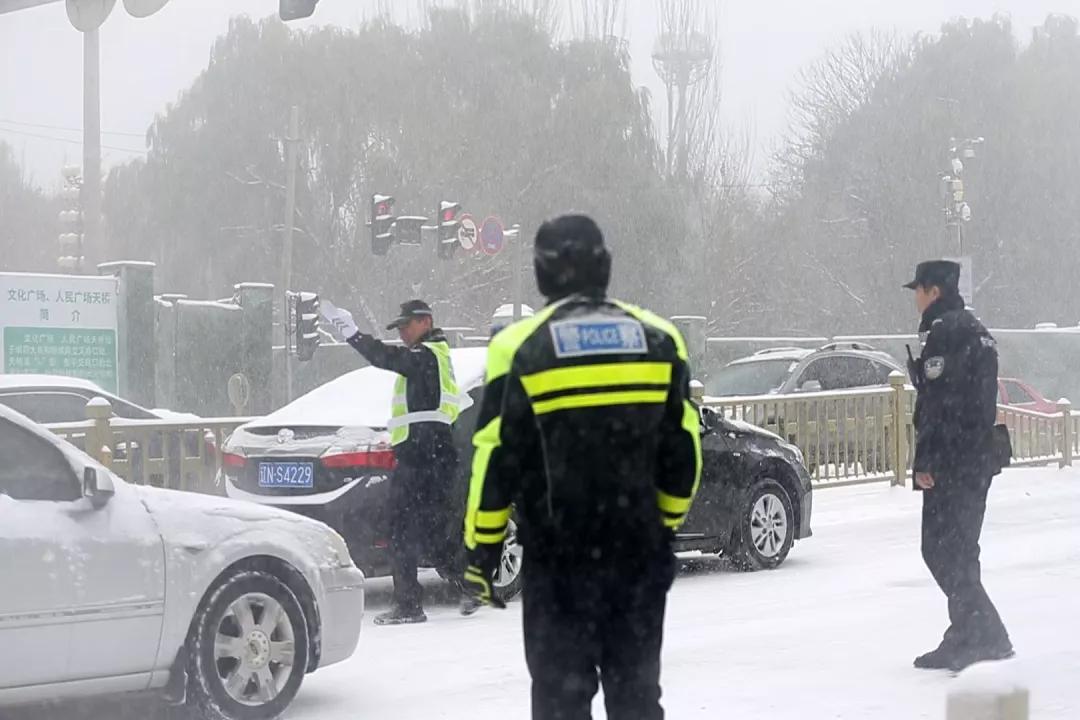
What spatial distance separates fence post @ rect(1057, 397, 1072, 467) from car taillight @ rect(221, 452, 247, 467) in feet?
47.3

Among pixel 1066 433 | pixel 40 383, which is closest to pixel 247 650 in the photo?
pixel 40 383

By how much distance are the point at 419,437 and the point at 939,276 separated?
3.22m

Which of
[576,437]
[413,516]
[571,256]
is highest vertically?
[571,256]

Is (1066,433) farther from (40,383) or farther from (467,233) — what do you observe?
(40,383)

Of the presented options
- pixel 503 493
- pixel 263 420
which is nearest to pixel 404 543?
pixel 263 420

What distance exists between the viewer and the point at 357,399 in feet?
34.6

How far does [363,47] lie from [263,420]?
36.4 m

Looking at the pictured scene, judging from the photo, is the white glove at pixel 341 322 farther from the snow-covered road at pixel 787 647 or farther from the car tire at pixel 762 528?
the car tire at pixel 762 528

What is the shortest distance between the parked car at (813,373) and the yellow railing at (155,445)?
1009cm

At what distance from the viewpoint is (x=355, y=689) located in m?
7.74

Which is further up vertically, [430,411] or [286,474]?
[430,411]

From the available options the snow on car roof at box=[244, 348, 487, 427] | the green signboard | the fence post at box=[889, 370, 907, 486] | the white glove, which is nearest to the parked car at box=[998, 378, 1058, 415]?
the fence post at box=[889, 370, 907, 486]

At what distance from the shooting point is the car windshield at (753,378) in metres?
22.7

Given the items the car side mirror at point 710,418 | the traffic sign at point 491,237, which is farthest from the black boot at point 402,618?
the traffic sign at point 491,237
